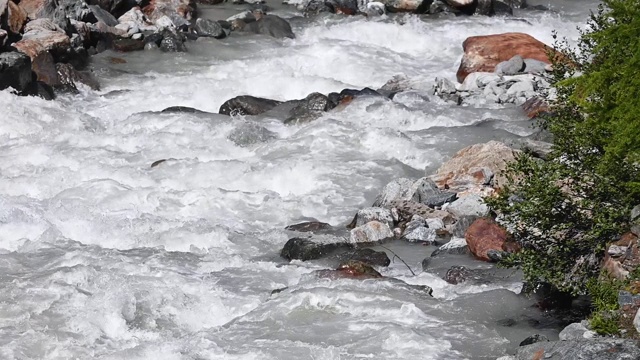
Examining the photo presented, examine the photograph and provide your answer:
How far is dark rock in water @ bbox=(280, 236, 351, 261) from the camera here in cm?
1142

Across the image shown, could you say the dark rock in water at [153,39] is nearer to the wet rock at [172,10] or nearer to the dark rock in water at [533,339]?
the wet rock at [172,10]

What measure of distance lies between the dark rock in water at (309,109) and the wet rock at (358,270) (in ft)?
20.4

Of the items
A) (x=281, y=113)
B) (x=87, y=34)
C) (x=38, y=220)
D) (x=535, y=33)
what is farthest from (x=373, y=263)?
(x=535, y=33)

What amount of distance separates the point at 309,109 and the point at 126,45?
5406 millimetres

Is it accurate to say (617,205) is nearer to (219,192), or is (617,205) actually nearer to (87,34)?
(219,192)

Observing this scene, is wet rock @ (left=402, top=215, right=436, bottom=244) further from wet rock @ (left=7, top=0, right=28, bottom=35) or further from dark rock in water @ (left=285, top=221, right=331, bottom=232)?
wet rock @ (left=7, top=0, right=28, bottom=35)

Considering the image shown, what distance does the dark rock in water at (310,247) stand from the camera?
11422 millimetres

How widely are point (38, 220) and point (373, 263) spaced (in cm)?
443

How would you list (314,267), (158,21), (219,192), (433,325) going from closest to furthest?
(433,325) → (314,267) → (219,192) → (158,21)

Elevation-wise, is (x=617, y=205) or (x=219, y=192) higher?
(x=617, y=205)

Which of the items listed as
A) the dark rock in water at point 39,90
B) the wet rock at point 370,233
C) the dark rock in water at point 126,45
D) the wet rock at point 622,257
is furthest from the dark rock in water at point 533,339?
the dark rock in water at point 126,45

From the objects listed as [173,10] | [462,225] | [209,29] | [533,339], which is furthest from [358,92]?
[533,339]

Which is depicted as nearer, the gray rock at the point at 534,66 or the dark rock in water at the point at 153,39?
the gray rock at the point at 534,66

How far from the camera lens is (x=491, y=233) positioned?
11367 mm
